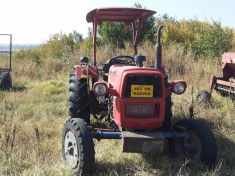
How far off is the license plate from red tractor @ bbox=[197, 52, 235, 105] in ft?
11.4

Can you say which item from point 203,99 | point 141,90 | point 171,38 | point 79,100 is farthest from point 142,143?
point 171,38

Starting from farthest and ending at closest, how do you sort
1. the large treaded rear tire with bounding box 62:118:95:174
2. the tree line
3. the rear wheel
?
the tree line
the rear wheel
the large treaded rear tire with bounding box 62:118:95:174

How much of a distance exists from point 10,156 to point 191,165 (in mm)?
2303

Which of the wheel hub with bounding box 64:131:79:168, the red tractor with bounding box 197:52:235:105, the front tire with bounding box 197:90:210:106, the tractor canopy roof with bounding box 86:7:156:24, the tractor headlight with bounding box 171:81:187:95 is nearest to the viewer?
the wheel hub with bounding box 64:131:79:168

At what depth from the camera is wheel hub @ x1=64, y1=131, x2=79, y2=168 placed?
3.12 meters

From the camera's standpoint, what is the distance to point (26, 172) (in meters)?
3.05

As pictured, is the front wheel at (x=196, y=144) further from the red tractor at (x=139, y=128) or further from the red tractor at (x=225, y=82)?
the red tractor at (x=225, y=82)

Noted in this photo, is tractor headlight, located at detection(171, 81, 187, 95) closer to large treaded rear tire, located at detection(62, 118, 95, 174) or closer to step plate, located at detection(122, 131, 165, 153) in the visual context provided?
step plate, located at detection(122, 131, 165, 153)

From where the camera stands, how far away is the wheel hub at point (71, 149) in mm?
3123

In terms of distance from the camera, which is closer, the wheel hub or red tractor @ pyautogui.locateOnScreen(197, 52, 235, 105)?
the wheel hub

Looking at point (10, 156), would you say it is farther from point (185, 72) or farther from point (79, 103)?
point (185, 72)

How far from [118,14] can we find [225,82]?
308cm

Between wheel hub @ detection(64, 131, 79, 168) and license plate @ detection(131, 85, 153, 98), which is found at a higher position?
license plate @ detection(131, 85, 153, 98)

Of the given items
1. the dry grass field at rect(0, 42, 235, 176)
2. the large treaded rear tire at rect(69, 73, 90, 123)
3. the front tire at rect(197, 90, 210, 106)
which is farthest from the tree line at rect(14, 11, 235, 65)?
the large treaded rear tire at rect(69, 73, 90, 123)
